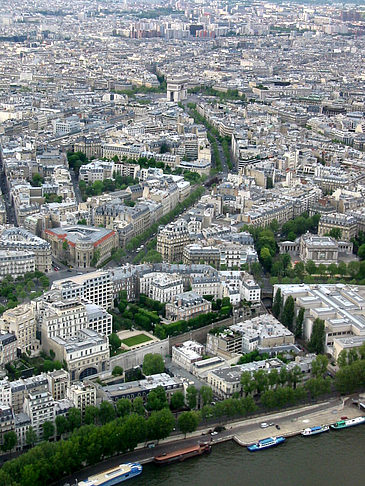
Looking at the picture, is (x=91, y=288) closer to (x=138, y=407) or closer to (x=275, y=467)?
(x=138, y=407)

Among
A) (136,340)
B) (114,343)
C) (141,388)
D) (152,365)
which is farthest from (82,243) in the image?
(141,388)

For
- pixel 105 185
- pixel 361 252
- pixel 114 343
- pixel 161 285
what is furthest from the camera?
pixel 105 185

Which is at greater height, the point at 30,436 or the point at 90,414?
the point at 90,414

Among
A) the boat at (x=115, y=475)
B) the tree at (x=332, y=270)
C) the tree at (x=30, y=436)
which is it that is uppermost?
the tree at (x=332, y=270)

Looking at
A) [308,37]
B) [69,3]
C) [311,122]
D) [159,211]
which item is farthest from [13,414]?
[69,3]

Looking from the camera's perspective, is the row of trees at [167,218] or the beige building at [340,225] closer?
the row of trees at [167,218]

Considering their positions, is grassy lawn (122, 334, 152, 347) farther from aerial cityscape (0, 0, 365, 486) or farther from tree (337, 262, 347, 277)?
tree (337, 262, 347, 277)

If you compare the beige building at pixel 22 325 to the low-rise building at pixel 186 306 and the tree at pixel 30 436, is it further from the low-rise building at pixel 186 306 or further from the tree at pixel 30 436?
the low-rise building at pixel 186 306

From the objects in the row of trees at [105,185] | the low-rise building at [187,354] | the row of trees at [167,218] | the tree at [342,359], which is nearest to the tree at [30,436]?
the low-rise building at [187,354]
